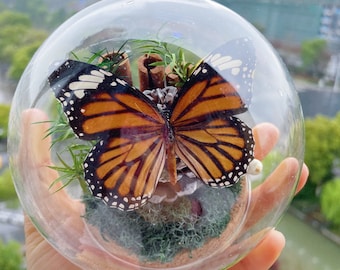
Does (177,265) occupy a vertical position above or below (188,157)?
below

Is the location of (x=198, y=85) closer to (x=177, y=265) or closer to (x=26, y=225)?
(x=177, y=265)

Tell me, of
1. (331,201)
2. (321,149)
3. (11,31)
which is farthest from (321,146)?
(11,31)

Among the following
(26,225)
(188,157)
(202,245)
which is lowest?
(26,225)

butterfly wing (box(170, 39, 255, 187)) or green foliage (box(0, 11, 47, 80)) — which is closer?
butterfly wing (box(170, 39, 255, 187))

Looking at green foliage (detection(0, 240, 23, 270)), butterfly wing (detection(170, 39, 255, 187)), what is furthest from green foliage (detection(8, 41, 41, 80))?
butterfly wing (detection(170, 39, 255, 187))

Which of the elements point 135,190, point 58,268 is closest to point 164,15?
point 135,190

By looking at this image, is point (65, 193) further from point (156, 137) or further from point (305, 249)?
point (305, 249)

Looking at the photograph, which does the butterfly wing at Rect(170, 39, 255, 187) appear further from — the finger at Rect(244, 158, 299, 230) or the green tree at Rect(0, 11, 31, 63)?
the green tree at Rect(0, 11, 31, 63)
